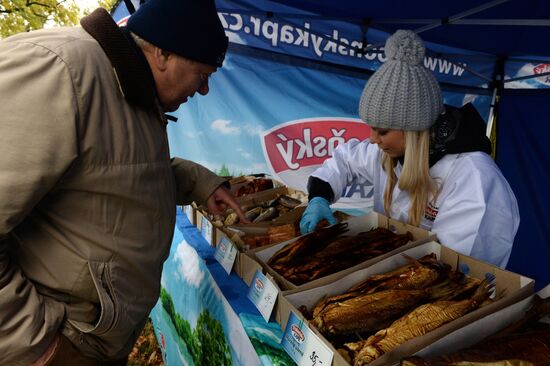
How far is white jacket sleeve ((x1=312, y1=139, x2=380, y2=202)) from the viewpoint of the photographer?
9.89ft

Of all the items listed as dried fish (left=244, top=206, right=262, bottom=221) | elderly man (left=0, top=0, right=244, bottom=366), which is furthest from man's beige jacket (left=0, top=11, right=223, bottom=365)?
dried fish (left=244, top=206, right=262, bottom=221)

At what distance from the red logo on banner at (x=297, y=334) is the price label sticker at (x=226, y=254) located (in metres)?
0.81

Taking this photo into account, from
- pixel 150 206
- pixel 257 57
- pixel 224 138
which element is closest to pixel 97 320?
pixel 150 206

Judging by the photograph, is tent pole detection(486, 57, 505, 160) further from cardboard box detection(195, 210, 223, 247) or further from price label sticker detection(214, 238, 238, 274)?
price label sticker detection(214, 238, 238, 274)

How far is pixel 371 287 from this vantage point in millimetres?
1571

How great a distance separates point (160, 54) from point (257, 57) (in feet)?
9.92

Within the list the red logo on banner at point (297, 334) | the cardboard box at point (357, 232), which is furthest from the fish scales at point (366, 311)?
the cardboard box at point (357, 232)

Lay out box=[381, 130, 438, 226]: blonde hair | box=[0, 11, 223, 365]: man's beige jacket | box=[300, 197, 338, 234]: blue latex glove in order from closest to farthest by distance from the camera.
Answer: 1. box=[0, 11, 223, 365]: man's beige jacket
2. box=[381, 130, 438, 226]: blonde hair
3. box=[300, 197, 338, 234]: blue latex glove

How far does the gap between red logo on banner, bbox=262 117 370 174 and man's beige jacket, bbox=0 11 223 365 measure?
10.0 ft

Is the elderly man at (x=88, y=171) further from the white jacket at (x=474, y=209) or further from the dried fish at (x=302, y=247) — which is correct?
the white jacket at (x=474, y=209)

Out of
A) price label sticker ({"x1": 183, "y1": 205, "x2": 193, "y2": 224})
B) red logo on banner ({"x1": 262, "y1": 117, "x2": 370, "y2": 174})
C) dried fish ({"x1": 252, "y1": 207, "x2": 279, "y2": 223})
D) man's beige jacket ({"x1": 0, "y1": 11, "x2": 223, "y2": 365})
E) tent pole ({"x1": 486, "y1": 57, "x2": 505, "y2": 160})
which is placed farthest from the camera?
tent pole ({"x1": 486, "y1": 57, "x2": 505, "y2": 160})

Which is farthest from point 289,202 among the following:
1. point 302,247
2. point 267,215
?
point 302,247

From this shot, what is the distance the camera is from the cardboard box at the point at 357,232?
5.24ft

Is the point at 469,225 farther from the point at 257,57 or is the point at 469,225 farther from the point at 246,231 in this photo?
the point at 257,57
